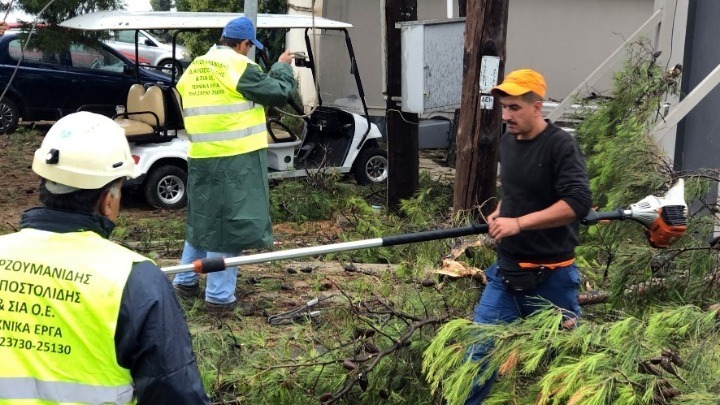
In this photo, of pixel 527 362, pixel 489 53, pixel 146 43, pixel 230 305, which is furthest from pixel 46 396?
pixel 146 43

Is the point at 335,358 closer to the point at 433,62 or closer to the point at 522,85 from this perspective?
the point at 522,85

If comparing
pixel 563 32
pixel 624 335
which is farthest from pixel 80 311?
pixel 563 32

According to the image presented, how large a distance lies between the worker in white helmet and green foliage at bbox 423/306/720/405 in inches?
57.0

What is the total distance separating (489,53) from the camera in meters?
6.49

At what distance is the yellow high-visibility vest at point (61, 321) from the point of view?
208 centimetres

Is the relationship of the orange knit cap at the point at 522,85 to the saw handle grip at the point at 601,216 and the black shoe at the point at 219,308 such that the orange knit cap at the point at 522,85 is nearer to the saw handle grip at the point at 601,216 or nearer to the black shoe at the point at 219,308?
the saw handle grip at the point at 601,216

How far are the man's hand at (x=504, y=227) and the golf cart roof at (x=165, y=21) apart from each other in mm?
5646

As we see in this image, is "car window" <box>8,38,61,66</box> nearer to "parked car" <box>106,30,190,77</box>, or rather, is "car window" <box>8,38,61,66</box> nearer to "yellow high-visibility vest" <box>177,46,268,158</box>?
"parked car" <box>106,30,190,77</box>

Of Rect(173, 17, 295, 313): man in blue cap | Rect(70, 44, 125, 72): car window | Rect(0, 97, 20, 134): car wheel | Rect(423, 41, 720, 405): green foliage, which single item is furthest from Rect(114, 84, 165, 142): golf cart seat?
Rect(423, 41, 720, 405): green foliage

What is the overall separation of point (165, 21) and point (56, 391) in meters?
7.15

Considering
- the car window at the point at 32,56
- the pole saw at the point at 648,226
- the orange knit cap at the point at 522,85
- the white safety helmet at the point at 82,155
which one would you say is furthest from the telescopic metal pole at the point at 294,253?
the car window at the point at 32,56

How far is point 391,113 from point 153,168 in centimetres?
264

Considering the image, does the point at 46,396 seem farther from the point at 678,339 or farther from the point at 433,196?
the point at 433,196

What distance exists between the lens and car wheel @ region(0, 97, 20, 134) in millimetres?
13195
